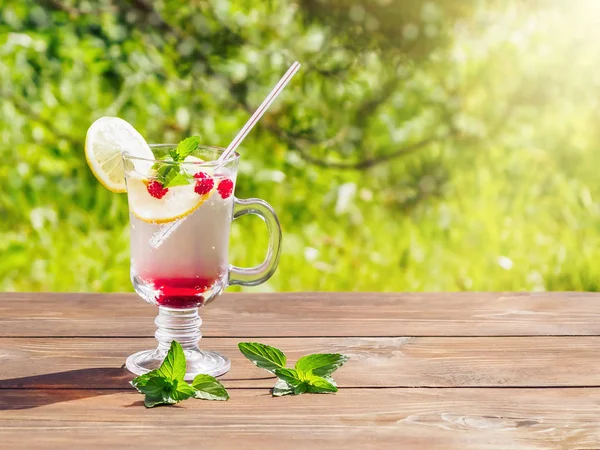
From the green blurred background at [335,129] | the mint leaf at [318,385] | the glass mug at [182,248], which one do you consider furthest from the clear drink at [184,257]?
the green blurred background at [335,129]

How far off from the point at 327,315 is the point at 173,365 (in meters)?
0.41

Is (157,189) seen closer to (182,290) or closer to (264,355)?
(182,290)

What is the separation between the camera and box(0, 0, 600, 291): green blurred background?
284cm

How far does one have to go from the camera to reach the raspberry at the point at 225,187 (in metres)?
1.24

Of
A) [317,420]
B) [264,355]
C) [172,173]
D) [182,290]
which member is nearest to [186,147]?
[172,173]

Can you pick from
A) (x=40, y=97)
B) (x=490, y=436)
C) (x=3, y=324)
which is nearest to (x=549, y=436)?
(x=490, y=436)

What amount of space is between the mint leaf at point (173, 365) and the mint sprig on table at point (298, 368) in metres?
0.10

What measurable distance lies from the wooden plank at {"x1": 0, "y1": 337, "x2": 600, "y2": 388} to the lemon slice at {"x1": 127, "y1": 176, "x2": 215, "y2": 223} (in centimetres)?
21

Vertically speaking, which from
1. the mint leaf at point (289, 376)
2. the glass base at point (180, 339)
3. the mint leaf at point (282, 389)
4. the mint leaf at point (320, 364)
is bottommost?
the mint leaf at point (282, 389)

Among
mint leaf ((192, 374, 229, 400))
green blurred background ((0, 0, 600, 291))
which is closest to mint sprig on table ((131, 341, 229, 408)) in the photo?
mint leaf ((192, 374, 229, 400))

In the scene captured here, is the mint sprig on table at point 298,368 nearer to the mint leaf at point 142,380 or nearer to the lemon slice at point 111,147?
the mint leaf at point 142,380

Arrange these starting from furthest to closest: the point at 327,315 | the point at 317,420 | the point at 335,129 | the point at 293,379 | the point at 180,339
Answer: the point at 335,129
the point at 327,315
the point at 180,339
the point at 293,379
the point at 317,420

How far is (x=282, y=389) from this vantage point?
115cm

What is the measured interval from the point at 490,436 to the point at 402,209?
6.47 feet
